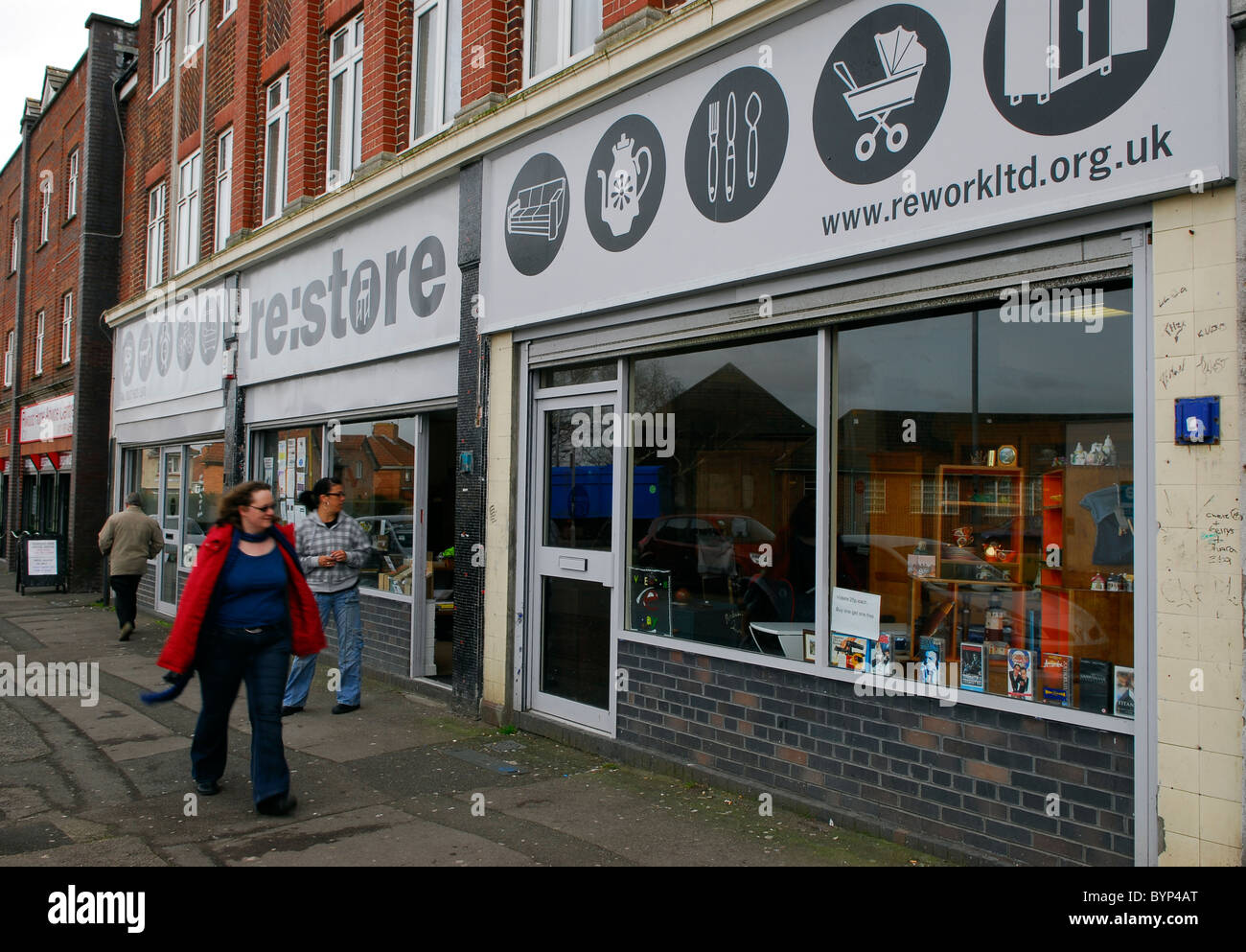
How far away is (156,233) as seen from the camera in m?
17.2

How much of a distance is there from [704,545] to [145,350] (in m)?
13.9

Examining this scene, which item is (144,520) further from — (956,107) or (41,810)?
(956,107)

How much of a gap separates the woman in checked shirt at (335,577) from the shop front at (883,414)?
1.77 m

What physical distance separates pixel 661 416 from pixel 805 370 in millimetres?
1318

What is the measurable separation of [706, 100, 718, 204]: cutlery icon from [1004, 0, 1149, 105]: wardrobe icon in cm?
197

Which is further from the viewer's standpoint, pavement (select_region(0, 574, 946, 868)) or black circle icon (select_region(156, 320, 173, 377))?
black circle icon (select_region(156, 320, 173, 377))

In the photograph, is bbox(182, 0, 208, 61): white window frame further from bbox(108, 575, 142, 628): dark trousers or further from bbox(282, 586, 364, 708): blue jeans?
bbox(282, 586, 364, 708): blue jeans

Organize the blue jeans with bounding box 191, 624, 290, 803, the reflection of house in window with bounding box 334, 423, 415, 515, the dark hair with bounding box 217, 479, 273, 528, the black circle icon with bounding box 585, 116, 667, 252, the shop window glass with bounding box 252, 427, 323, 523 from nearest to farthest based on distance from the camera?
the blue jeans with bounding box 191, 624, 290, 803, the dark hair with bounding box 217, 479, 273, 528, the black circle icon with bounding box 585, 116, 667, 252, the reflection of house in window with bounding box 334, 423, 415, 515, the shop window glass with bounding box 252, 427, 323, 523

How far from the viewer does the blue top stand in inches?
217

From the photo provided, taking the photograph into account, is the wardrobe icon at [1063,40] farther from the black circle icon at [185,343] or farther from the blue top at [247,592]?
the black circle icon at [185,343]

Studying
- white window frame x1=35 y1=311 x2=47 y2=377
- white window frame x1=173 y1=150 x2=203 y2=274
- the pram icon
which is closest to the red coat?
the pram icon

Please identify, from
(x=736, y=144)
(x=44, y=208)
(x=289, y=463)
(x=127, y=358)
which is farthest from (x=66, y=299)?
(x=736, y=144)

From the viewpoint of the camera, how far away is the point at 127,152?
61.9ft

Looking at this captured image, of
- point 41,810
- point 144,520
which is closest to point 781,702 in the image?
point 41,810
